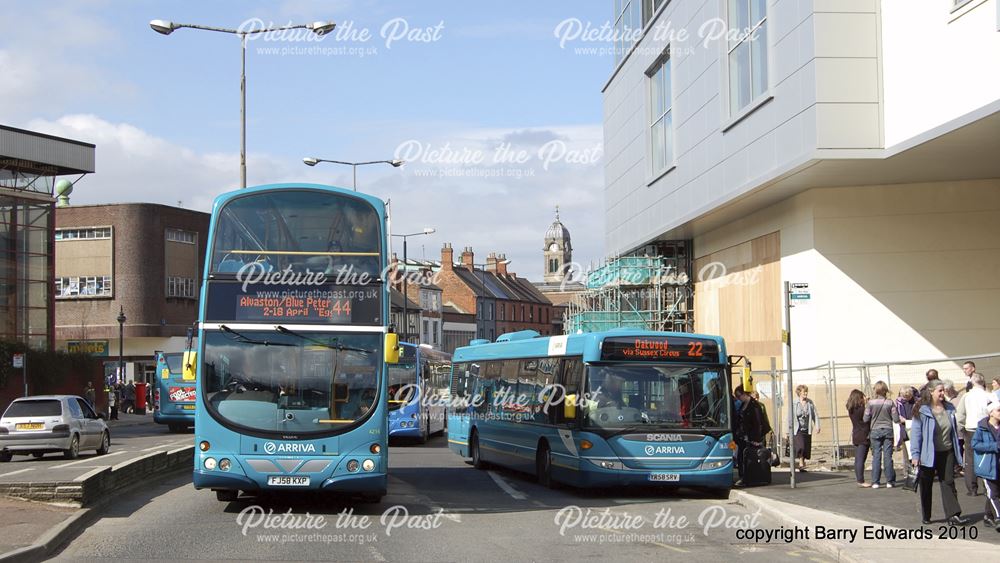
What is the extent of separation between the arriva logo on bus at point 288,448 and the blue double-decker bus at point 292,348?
0.04 feet

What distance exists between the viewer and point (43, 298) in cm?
5356

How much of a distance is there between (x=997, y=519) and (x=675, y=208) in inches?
812

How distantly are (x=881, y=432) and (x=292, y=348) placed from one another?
967cm

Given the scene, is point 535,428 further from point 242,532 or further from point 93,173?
point 93,173

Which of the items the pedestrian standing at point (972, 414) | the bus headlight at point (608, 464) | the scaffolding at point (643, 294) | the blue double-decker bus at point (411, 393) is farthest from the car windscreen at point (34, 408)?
the pedestrian standing at point (972, 414)

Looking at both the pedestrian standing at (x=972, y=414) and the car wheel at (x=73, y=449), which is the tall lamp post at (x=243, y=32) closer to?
the car wheel at (x=73, y=449)

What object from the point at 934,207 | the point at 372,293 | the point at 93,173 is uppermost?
the point at 93,173

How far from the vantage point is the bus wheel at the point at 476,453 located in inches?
954

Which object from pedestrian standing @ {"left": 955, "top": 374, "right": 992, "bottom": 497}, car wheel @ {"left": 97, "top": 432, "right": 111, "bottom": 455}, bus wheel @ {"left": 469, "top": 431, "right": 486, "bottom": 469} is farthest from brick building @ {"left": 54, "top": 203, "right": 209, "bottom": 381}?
pedestrian standing @ {"left": 955, "top": 374, "right": 992, "bottom": 497}

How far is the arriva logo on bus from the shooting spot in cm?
1449

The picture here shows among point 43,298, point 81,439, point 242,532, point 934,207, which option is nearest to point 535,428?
point 242,532

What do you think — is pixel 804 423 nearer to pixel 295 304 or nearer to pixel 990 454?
pixel 990 454

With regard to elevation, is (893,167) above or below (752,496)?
above

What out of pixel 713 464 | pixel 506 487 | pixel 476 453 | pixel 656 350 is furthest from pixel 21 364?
pixel 713 464
